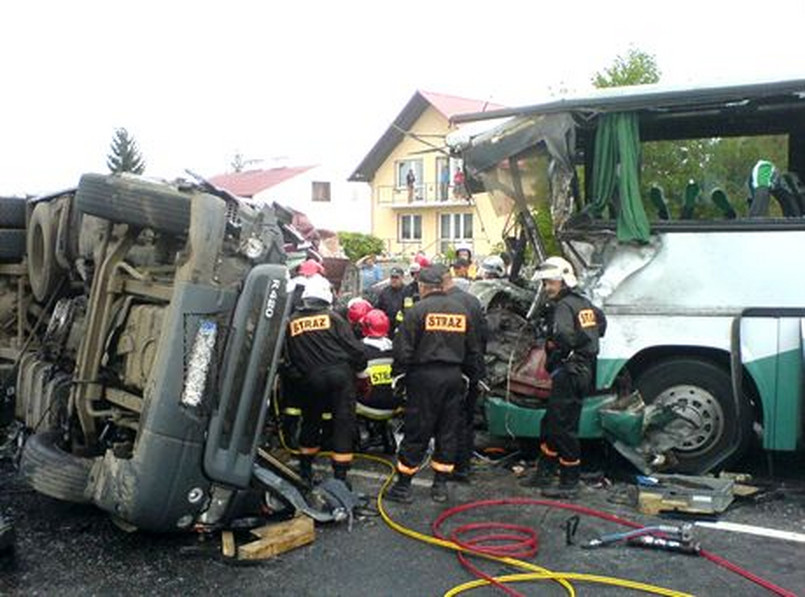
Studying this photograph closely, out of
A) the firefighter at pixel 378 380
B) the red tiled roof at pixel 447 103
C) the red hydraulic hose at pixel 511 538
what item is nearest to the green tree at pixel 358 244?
the red tiled roof at pixel 447 103

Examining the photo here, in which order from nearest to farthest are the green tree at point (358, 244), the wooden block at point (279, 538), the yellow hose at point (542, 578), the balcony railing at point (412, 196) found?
1. the yellow hose at point (542, 578)
2. the wooden block at point (279, 538)
3. the green tree at point (358, 244)
4. the balcony railing at point (412, 196)

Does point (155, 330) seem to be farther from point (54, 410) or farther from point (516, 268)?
point (516, 268)

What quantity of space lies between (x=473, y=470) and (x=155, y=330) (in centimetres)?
302

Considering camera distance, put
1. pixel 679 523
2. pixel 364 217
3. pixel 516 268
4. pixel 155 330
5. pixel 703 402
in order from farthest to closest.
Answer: pixel 364 217 → pixel 516 268 → pixel 703 402 → pixel 679 523 → pixel 155 330

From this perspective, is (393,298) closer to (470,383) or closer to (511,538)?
(470,383)

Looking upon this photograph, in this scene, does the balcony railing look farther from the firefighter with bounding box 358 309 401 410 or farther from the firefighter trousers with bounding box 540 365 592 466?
the firefighter trousers with bounding box 540 365 592 466

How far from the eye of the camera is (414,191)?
43.6 meters

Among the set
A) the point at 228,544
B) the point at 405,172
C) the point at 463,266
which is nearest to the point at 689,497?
the point at 228,544

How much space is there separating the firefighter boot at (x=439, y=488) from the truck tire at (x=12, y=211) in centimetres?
384

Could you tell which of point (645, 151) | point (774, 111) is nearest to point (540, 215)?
point (645, 151)

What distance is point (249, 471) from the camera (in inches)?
184

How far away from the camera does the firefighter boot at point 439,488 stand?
586cm

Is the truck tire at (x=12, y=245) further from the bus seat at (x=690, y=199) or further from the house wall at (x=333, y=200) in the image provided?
the house wall at (x=333, y=200)

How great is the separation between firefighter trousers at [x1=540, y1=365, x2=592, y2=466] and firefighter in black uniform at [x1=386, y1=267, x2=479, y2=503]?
67 cm
